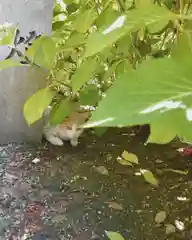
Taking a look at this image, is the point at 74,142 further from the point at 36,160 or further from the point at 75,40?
the point at 75,40

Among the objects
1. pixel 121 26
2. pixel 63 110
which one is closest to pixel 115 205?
pixel 63 110

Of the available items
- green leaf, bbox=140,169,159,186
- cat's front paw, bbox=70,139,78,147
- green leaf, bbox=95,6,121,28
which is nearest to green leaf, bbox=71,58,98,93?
green leaf, bbox=95,6,121,28

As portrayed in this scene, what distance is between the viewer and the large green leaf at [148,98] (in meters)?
0.17

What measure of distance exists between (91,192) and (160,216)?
0.43 feet

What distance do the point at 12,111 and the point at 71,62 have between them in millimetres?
245

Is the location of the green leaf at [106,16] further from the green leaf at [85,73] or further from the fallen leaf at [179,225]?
the fallen leaf at [179,225]

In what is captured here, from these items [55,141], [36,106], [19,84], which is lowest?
[55,141]

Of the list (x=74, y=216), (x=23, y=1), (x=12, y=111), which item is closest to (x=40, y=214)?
(x=74, y=216)

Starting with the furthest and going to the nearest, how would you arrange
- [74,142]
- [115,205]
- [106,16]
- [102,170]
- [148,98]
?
[74,142], [102,170], [115,205], [106,16], [148,98]

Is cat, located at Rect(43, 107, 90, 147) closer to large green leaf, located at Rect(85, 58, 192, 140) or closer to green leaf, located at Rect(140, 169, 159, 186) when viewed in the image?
green leaf, located at Rect(140, 169, 159, 186)

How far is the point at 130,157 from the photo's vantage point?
832 mm

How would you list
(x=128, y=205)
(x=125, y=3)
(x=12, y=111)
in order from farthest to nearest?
(x=12, y=111), (x=128, y=205), (x=125, y=3)

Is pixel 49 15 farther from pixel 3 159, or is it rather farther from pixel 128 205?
pixel 128 205

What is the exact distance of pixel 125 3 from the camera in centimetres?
59
